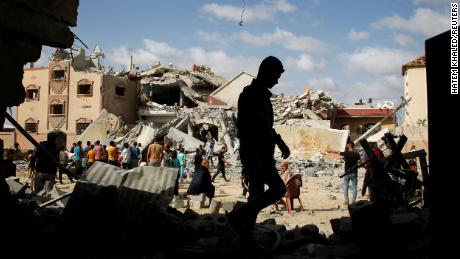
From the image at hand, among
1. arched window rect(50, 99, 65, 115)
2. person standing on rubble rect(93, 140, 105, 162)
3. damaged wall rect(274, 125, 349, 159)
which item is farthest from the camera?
arched window rect(50, 99, 65, 115)

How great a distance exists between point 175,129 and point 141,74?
52.9ft

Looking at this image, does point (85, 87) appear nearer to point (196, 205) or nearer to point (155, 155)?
point (155, 155)

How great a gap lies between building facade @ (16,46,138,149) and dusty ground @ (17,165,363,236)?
73.7ft

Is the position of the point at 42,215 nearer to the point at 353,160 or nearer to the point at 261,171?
the point at 261,171

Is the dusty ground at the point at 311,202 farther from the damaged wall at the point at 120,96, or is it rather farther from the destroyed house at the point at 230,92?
the damaged wall at the point at 120,96

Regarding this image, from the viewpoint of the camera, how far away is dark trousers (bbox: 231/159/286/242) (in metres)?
3.56

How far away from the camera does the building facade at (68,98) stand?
3841cm

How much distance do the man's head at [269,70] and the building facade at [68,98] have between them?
36405 millimetres

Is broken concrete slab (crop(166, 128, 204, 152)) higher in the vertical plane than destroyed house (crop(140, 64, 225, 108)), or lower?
lower

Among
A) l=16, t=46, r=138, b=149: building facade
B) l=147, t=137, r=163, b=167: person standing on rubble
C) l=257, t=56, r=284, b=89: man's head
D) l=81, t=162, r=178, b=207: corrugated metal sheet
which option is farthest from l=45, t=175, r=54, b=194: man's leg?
l=16, t=46, r=138, b=149: building facade

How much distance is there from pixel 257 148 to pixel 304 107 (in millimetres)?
33632

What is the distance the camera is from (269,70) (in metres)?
3.75

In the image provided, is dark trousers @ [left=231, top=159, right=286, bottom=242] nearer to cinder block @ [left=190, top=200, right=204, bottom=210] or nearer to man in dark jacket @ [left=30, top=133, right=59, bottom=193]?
man in dark jacket @ [left=30, top=133, right=59, bottom=193]

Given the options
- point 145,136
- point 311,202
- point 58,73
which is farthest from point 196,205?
point 58,73
